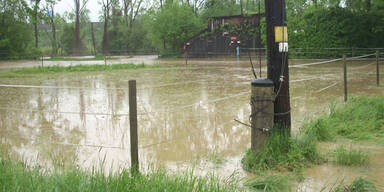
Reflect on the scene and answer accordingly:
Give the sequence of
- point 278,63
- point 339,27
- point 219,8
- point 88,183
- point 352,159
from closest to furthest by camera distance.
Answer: point 88,183 → point 352,159 → point 278,63 → point 339,27 → point 219,8

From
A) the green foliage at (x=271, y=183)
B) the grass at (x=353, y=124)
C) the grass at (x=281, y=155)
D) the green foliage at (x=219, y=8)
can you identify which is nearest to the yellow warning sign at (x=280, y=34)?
the grass at (x=281, y=155)

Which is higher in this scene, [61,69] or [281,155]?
[61,69]

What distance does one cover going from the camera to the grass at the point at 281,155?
15.6 ft

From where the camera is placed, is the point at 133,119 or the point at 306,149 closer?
the point at 133,119

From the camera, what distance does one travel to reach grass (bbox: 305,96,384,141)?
6141mm

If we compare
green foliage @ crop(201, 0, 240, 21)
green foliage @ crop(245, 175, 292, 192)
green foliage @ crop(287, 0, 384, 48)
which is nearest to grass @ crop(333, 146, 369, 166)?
green foliage @ crop(245, 175, 292, 192)

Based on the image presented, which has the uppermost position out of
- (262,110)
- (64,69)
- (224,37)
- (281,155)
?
(224,37)

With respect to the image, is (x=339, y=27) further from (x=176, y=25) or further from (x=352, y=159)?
(x=352, y=159)

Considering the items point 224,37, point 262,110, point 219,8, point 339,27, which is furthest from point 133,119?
point 219,8

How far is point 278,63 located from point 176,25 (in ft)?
118

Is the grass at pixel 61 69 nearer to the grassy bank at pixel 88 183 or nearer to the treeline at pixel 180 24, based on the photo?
the treeline at pixel 180 24

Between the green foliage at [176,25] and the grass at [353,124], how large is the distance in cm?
3307

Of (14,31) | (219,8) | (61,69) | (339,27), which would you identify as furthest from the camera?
(219,8)

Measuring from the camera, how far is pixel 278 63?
206 inches
